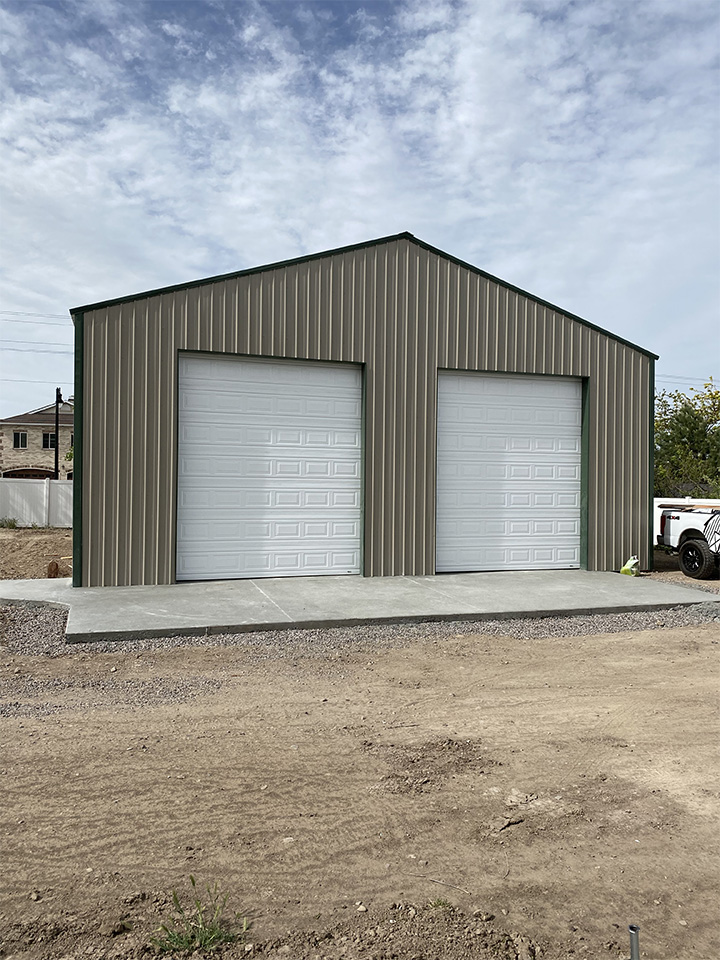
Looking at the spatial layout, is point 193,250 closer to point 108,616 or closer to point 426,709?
point 108,616

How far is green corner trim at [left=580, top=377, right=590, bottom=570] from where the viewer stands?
12352mm

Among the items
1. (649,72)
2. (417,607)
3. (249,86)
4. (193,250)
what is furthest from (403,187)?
(417,607)

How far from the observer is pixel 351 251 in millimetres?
11102

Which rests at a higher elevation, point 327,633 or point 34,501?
point 34,501

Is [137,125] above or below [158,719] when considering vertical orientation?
above

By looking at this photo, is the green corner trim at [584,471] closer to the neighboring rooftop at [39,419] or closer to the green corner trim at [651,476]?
the green corner trim at [651,476]

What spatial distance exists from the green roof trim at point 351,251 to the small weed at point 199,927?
8.56 meters

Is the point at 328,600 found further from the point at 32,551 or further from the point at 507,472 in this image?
the point at 32,551

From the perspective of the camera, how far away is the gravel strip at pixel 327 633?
7.00 m

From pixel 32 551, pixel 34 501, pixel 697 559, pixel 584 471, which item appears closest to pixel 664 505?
pixel 697 559

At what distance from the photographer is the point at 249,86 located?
11.2m

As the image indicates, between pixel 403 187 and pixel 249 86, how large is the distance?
3.36 meters

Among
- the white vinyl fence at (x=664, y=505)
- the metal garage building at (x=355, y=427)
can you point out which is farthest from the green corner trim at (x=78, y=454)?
the white vinyl fence at (x=664, y=505)

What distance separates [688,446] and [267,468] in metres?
17.3
